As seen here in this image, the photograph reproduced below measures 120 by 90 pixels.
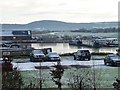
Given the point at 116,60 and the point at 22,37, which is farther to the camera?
the point at 22,37

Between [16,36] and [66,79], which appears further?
[16,36]

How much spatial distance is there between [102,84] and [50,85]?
7.83 feet

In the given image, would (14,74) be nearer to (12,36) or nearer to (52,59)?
(52,59)

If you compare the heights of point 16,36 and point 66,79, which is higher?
point 66,79

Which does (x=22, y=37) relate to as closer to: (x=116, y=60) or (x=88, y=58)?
(x=88, y=58)

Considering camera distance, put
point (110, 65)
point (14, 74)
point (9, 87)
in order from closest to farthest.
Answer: point (9, 87) → point (14, 74) → point (110, 65)

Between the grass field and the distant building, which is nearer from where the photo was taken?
the grass field

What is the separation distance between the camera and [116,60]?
27156 millimetres

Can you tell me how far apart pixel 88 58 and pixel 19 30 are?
53.3 meters

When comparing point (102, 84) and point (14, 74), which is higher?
point (14, 74)

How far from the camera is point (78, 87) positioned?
10984 mm

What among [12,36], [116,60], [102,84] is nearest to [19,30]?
[12,36]

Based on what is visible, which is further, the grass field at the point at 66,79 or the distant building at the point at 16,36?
the distant building at the point at 16,36

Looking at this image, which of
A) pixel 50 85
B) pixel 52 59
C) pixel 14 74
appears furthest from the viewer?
pixel 52 59
